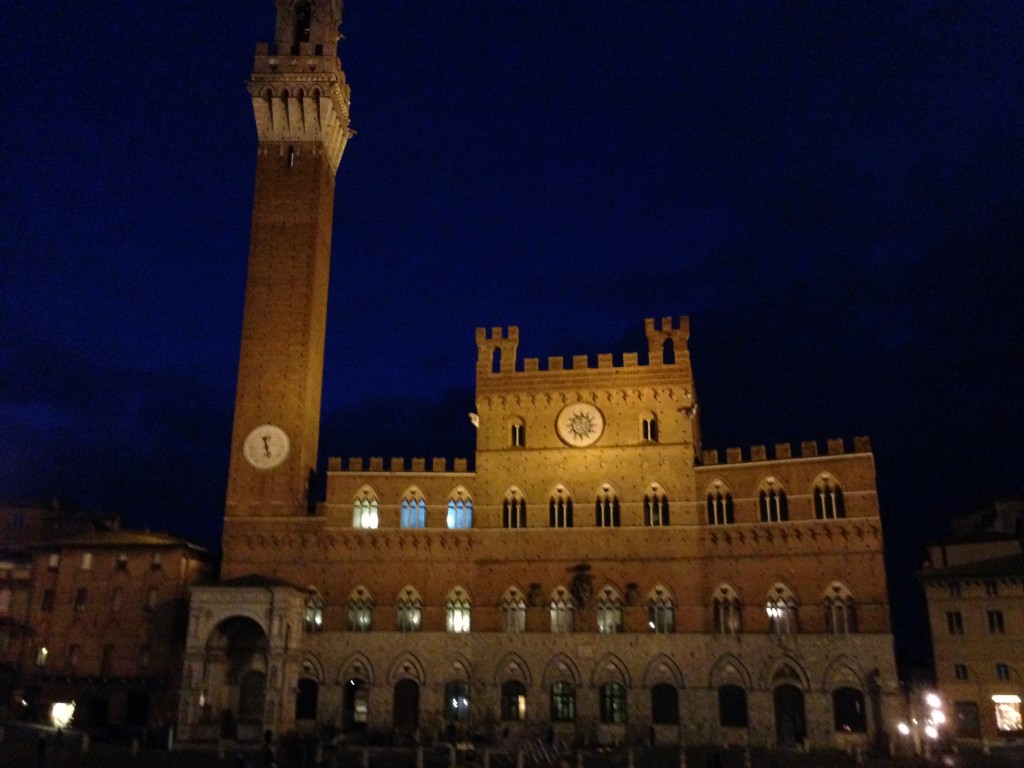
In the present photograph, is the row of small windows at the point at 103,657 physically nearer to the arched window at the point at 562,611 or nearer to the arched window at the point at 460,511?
the arched window at the point at 460,511

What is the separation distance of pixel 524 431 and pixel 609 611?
8.99m

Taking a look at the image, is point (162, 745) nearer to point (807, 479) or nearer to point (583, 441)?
point (583, 441)

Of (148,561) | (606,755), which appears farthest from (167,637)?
(606,755)

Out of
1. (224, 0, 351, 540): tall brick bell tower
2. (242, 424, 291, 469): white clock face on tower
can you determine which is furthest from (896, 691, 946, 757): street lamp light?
(242, 424, 291, 469): white clock face on tower

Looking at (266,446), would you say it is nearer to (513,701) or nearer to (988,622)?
(513,701)

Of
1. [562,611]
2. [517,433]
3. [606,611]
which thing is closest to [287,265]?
[517,433]

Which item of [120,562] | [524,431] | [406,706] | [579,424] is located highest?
[579,424]

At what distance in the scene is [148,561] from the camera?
40.8 metres

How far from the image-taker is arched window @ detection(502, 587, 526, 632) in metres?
39.3

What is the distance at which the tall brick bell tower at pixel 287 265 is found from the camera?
41.6 meters

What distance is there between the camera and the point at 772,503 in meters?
38.3

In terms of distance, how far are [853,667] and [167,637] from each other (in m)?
29.0

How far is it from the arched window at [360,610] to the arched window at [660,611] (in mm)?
12252

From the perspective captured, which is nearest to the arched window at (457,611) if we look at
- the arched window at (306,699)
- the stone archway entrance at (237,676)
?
the arched window at (306,699)
